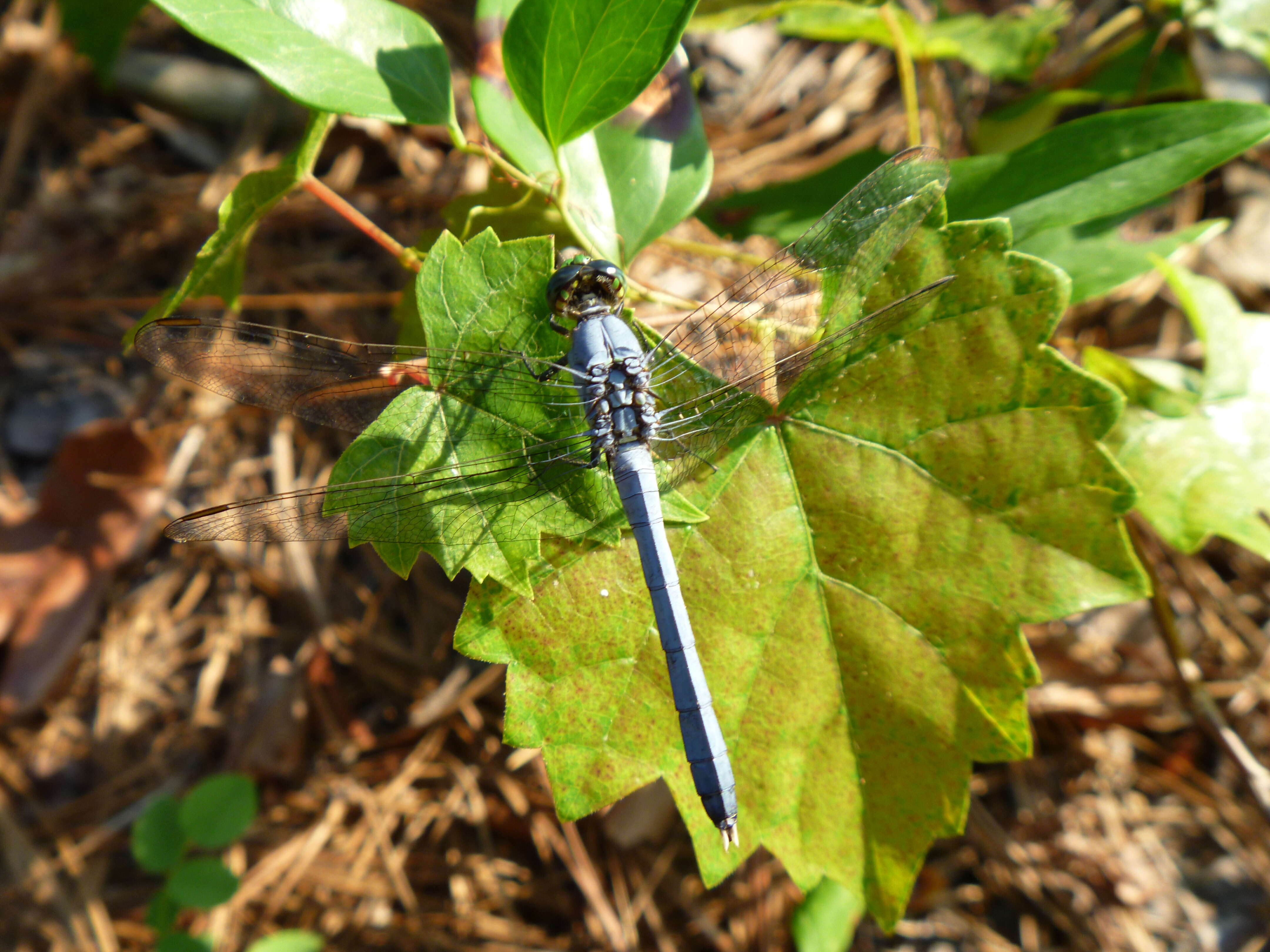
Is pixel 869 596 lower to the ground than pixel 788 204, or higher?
lower

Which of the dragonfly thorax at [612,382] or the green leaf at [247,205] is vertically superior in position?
the green leaf at [247,205]

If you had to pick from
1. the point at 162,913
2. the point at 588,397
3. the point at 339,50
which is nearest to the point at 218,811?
the point at 162,913

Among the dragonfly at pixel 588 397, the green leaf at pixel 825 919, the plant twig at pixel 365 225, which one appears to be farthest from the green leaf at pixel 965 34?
the green leaf at pixel 825 919

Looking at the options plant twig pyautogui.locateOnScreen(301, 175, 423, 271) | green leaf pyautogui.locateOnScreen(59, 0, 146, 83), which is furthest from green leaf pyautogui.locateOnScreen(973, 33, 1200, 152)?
green leaf pyautogui.locateOnScreen(59, 0, 146, 83)

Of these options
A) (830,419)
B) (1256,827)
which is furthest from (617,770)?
(1256,827)

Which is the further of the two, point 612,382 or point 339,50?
point 612,382

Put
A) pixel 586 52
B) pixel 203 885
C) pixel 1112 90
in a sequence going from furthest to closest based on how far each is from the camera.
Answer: pixel 1112 90 < pixel 203 885 < pixel 586 52

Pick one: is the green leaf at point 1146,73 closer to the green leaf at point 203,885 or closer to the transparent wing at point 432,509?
the transparent wing at point 432,509

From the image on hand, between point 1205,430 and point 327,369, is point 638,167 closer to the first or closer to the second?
point 327,369
